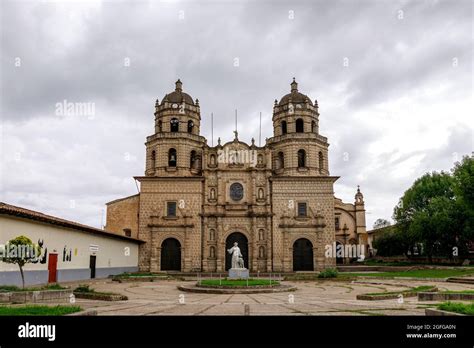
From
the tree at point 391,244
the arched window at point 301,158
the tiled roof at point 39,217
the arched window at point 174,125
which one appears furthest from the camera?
the tree at point 391,244

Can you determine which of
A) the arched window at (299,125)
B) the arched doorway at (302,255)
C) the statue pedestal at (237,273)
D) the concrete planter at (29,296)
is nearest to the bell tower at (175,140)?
the arched window at (299,125)

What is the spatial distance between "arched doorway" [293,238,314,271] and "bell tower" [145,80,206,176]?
1170 cm

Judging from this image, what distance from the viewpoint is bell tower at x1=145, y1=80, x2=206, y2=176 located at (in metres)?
40.8

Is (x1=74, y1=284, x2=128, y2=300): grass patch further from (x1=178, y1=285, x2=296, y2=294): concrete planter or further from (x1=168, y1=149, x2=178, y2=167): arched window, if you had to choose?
(x1=168, y1=149, x2=178, y2=167): arched window

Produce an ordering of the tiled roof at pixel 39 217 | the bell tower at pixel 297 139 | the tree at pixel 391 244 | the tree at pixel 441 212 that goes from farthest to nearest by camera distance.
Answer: the tree at pixel 391 244, the bell tower at pixel 297 139, the tree at pixel 441 212, the tiled roof at pixel 39 217

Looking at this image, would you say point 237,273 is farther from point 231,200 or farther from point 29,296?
point 231,200

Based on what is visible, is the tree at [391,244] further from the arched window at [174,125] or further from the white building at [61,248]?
the white building at [61,248]

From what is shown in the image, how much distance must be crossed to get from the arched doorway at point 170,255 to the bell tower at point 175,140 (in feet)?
20.9

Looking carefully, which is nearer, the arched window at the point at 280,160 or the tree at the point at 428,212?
the tree at the point at 428,212

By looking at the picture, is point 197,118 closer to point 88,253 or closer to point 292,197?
point 292,197

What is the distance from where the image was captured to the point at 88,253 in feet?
97.9

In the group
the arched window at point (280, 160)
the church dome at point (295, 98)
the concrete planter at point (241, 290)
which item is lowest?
the concrete planter at point (241, 290)

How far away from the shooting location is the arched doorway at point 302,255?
39094 millimetres
